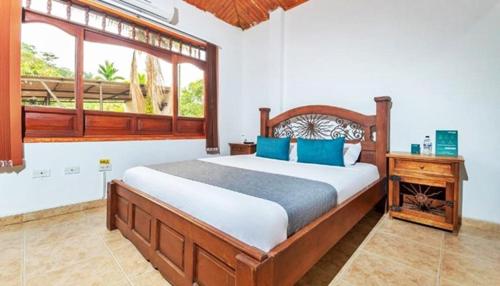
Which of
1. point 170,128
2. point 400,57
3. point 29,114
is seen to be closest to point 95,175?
point 29,114

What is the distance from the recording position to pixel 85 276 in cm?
152

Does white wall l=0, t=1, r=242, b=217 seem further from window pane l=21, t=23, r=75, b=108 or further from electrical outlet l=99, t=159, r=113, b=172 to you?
window pane l=21, t=23, r=75, b=108

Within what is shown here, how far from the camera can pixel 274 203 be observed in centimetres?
122

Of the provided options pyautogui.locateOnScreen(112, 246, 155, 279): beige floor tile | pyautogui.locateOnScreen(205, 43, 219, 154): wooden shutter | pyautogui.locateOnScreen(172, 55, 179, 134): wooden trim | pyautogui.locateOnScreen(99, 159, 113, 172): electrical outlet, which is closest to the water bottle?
pyautogui.locateOnScreen(112, 246, 155, 279): beige floor tile

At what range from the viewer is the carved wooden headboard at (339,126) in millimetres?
2695

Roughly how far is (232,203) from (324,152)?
169cm

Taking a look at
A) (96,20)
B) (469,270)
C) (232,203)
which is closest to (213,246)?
(232,203)

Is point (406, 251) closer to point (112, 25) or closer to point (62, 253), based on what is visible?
point (62, 253)

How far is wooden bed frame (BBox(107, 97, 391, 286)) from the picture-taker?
103cm

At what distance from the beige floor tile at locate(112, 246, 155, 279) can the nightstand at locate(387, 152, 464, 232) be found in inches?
94.9

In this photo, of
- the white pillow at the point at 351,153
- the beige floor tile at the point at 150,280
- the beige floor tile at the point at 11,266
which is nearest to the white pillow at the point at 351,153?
the white pillow at the point at 351,153

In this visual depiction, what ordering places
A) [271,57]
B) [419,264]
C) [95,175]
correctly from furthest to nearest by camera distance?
[271,57] < [95,175] < [419,264]

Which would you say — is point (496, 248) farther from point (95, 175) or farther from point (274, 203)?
point (95, 175)

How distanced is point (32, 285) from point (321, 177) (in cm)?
207
